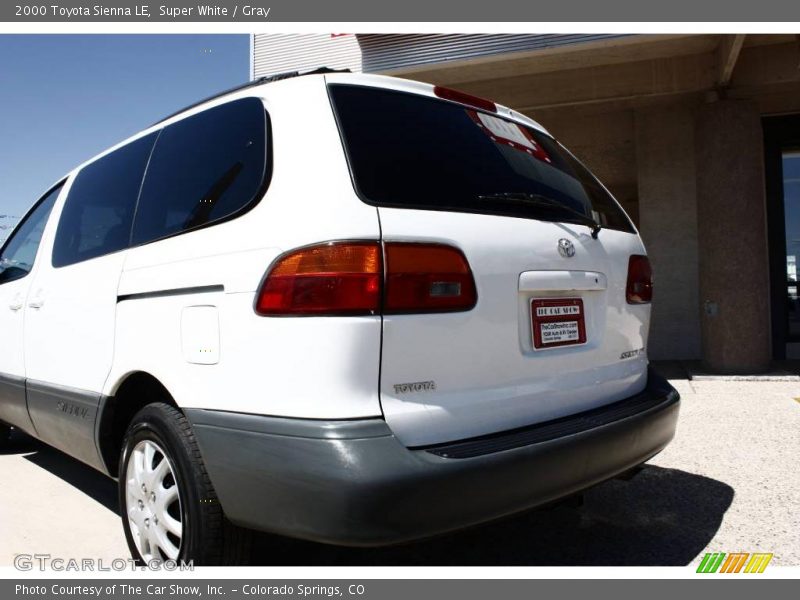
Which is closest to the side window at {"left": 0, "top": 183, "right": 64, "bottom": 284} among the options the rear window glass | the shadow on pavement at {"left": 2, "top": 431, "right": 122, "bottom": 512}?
the shadow on pavement at {"left": 2, "top": 431, "right": 122, "bottom": 512}

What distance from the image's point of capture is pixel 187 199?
8.00ft

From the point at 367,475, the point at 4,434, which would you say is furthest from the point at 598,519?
the point at 4,434

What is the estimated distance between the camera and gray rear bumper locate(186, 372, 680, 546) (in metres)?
1.76

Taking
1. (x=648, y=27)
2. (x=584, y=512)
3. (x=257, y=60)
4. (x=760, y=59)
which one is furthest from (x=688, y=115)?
(x=584, y=512)

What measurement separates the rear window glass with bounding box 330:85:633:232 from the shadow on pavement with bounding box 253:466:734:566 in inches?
45.0

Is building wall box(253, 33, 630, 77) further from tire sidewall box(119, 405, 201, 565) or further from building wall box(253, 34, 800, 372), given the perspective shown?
tire sidewall box(119, 405, 201, 565)

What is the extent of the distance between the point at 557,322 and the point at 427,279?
0.63 meters

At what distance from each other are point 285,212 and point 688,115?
8351mm

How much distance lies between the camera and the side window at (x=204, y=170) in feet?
7.16

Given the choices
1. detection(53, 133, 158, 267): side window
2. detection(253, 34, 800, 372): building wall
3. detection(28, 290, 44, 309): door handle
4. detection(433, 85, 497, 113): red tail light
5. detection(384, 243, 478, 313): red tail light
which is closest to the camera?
detection(384, 243, 478, 313): red tail light

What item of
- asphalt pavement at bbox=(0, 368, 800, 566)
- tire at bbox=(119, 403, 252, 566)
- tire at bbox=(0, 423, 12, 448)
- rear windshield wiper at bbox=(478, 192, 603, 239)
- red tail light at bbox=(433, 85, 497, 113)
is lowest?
asphalt pavement at bbox=(0, 368, 800, 566)

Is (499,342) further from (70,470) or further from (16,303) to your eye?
(70,470)

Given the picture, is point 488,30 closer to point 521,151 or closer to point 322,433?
point 521,151

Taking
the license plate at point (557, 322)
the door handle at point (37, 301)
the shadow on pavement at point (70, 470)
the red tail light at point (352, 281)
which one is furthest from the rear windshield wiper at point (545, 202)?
the shadow on pavement at point (70, 470)
